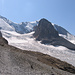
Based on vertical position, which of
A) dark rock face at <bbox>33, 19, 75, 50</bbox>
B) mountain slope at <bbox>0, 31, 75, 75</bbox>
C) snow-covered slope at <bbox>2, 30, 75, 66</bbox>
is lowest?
mountain slope at <bbox>0, 31, 75, 75</bbox>

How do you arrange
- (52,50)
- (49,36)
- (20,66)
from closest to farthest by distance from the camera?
(20,66) → (52,50) → (49,36)

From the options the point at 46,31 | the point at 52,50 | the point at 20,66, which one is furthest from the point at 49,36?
the point at 20,66

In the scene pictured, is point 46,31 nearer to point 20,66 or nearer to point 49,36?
point 49,36

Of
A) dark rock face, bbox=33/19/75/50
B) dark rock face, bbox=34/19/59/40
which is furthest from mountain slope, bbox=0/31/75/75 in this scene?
dark rock face, bbox=34/19/59/40

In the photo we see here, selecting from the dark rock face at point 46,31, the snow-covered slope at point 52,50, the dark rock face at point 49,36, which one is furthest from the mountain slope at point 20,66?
the dark rock face at point 46,31

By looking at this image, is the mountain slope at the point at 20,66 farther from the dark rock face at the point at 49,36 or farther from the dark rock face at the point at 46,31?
the dark rock face at the point at 46,31

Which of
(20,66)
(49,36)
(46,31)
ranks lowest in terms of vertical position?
(20,66)

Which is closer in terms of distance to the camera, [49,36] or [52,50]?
[52,50]

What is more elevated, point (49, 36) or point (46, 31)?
point (46, 31)

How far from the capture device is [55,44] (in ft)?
392

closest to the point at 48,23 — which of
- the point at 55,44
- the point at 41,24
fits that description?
the point at 41,24

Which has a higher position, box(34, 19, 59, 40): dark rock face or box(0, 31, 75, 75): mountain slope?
box(34, 19, 59, 40): dark rock face

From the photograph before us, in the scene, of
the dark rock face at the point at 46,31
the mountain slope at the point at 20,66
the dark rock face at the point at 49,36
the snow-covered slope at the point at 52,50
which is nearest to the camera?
the mountain slope at the point at 20,66

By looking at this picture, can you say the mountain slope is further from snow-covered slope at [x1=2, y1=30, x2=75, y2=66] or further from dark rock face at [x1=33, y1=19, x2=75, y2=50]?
dark rock face at [x1=33, y1=19, x2=75, y2=50]
